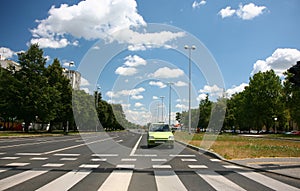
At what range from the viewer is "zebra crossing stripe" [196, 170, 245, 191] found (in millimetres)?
7801

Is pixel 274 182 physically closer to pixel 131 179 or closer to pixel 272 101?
pixel 131 179

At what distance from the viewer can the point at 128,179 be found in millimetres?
8820

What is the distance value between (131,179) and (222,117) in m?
83.1

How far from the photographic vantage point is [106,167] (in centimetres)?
1130

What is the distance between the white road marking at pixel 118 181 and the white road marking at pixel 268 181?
3.57m

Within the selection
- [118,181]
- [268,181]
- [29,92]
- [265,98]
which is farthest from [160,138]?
[265,98]

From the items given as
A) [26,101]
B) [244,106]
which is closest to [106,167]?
[26,101]

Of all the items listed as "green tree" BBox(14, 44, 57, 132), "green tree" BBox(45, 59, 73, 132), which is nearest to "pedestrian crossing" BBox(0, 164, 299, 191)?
"green tree" BBox(14, 44, 57, 132)

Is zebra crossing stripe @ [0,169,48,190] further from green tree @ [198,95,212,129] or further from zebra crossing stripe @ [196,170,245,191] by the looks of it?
green tree @ [198,95,212,129]

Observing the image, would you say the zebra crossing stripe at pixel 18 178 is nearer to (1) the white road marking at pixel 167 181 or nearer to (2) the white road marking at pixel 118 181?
(2) the white road marking at pixel 118 181

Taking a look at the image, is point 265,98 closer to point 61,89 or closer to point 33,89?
point 61,89

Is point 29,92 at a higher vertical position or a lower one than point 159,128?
higher

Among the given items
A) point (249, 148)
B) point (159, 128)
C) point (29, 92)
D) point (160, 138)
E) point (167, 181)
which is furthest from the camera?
point (29, 92)

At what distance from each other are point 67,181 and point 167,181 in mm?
2616
